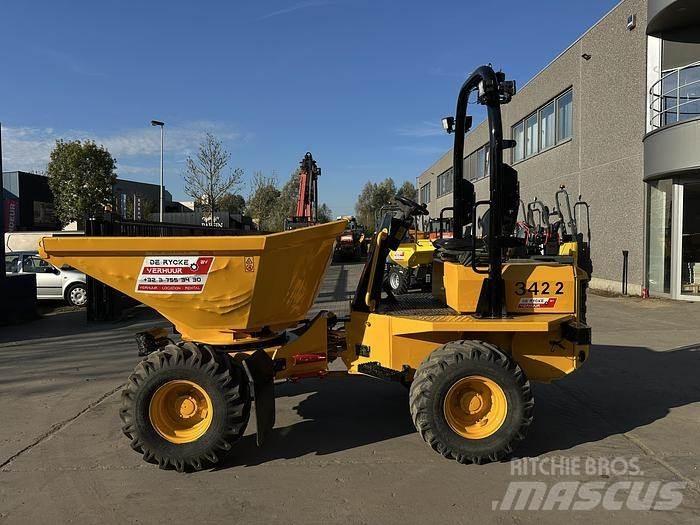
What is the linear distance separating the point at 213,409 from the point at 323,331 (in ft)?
3.75

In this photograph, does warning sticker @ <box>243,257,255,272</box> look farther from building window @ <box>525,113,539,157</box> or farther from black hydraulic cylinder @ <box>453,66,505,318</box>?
building window @ <box>525,113,539,157</box>

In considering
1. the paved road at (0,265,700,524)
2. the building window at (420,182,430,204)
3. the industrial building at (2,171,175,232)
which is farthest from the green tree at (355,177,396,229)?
the paved road at (0,265,700,524)

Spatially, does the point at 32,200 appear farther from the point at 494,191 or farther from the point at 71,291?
the point at 494,191

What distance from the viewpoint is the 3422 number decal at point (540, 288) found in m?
4.55

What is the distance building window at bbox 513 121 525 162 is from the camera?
24663 millimetres

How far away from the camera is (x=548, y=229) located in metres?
12.0

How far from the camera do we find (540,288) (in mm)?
4559

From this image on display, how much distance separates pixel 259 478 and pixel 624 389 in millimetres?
4447

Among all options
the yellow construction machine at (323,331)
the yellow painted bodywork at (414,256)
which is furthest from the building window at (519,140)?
the yellow construction machine at (323,331)

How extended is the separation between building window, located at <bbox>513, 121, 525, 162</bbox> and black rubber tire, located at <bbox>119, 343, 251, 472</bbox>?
23.0 meters

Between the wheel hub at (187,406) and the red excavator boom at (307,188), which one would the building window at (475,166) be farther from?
the wheel hub at (187,406)

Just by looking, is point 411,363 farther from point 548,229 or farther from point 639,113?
point 639,113

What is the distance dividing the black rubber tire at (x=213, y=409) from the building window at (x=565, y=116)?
1830cm

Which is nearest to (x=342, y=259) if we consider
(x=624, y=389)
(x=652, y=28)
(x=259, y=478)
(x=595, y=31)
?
(x=595, y=31)
